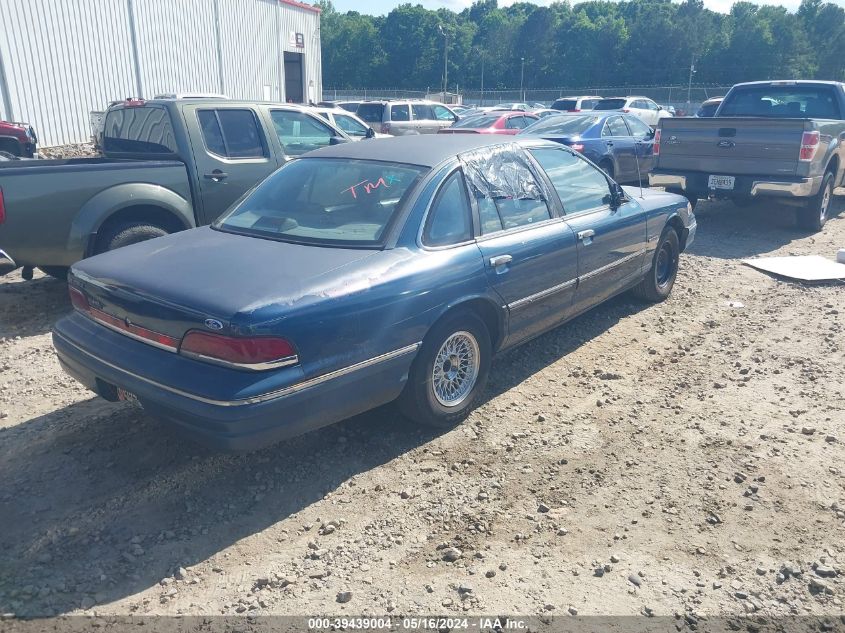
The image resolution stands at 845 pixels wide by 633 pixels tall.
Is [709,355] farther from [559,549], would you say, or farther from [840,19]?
[840,19]

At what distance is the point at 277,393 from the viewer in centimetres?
314

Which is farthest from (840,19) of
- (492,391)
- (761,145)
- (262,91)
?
(492,391)

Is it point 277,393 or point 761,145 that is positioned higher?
point 761,145

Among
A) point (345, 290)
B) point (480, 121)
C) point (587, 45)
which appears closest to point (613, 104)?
point (480, 121)

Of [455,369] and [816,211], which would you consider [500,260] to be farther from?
[816,211]

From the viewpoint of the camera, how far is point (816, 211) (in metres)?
9.88

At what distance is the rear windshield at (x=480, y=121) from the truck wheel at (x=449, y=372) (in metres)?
12.3

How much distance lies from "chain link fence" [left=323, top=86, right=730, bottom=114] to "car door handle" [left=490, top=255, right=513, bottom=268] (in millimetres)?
44328

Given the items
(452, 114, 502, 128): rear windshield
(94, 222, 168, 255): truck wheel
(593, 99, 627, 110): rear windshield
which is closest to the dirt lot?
(94, 222, 168, 255): truck wheel

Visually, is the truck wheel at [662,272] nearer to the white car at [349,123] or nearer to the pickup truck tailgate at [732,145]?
the pickup truck tailgate at [732,145]

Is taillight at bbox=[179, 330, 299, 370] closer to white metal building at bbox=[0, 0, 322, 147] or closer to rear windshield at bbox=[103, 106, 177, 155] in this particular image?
rear windshield at bbox=[103, 106, 177, 155]

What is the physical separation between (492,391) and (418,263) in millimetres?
1373

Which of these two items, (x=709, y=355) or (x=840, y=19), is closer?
(x=709, y=355)

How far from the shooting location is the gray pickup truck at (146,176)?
17.9ft
